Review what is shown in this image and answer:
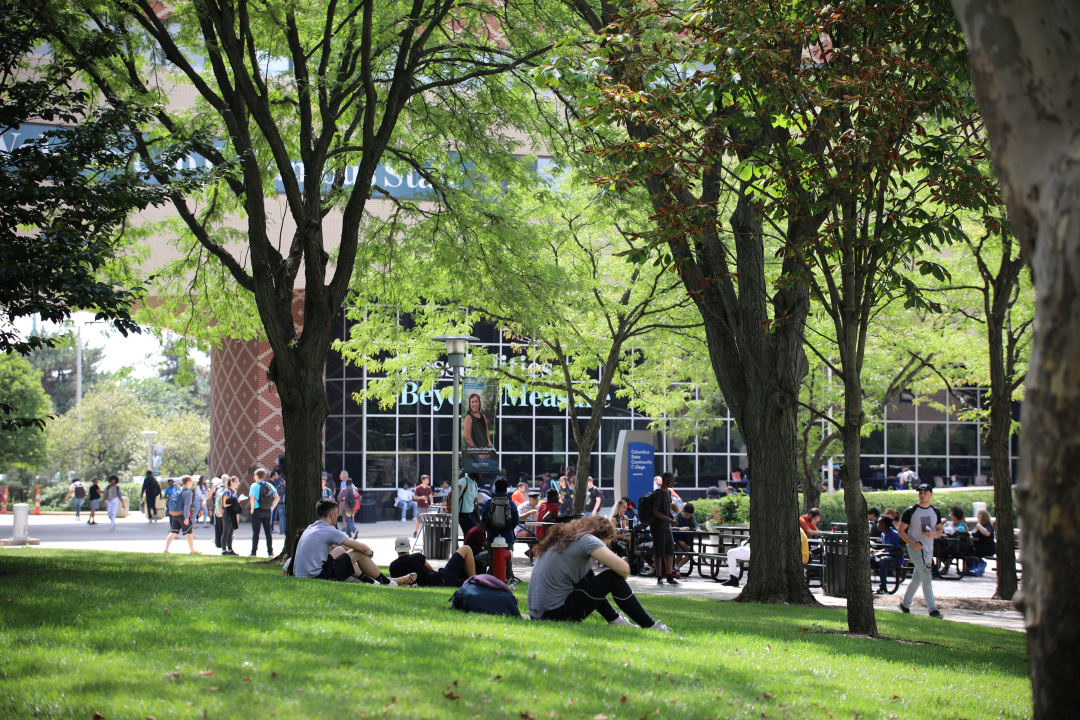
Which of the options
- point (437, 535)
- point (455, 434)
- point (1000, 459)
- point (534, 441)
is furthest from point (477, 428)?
point (534, 441)

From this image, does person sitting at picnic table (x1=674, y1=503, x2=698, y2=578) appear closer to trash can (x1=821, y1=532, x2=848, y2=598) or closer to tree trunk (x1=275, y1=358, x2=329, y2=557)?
trash can (x1=821, y1=532, x2=848, y2=598)

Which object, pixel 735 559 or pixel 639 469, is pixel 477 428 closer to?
pixel 735 559

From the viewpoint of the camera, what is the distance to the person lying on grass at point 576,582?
776cm

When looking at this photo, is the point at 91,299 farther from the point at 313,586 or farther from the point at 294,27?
the point at 294,27

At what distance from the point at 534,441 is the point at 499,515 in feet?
81.6

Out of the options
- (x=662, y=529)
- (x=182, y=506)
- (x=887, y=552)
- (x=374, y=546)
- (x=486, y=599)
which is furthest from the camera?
(x=374, y=546)

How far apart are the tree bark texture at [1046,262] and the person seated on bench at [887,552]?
547 inches

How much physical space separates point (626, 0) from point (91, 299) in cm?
743

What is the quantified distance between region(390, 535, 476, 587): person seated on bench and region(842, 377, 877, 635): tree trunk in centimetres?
435

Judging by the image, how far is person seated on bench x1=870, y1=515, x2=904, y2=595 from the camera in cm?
1610

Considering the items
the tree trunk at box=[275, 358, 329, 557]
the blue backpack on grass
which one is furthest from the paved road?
the blue backpack on grass

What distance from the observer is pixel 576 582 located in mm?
7887

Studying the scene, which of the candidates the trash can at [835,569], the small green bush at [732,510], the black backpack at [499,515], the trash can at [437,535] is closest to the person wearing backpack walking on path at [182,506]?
the trash can at [437,535]

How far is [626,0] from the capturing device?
39.0 ft
